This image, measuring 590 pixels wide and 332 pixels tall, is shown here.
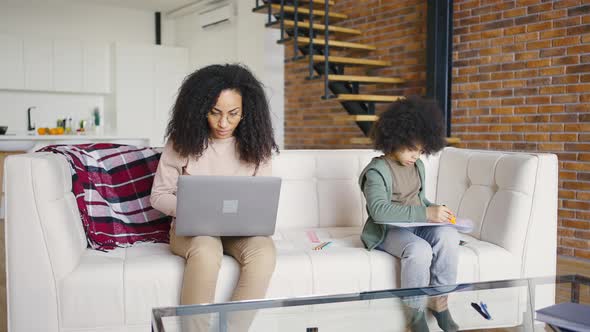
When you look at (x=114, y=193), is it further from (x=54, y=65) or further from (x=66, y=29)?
(x=66, y=29)

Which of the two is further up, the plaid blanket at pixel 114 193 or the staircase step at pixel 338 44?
the staircase step at pixel 338 44

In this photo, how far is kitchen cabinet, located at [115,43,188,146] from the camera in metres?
7.66

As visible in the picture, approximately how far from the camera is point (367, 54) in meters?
5.80

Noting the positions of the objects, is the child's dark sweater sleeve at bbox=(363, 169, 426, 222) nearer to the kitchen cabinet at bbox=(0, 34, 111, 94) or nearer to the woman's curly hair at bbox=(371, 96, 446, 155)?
the woman's curly hair at bbox=(371, 96, 446, 155)

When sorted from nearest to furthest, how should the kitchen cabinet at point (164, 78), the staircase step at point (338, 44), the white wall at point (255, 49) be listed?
the staircase step at point (338, 44) < the white wall at point (255, 49) < the kitchen cabinet at point (164, 78)

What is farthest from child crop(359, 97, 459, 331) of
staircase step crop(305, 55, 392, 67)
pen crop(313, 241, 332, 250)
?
staircase step crop(305, 55, 392, 67)

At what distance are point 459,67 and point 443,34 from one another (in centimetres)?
30

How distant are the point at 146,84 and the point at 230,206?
6.32 metres

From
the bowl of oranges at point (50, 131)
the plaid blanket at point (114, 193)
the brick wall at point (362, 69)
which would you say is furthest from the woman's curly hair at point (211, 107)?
the bowl of oranges at point (50, 131)

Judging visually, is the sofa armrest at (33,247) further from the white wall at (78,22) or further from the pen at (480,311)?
the white wall at (78,22)

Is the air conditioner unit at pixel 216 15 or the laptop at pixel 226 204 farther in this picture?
the air conditioner unit at pixel 216 15

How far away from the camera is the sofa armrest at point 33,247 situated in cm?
181

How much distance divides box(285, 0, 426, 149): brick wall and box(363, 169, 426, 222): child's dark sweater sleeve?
A: 304 cm

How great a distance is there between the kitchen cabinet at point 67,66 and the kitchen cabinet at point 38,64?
6cm
